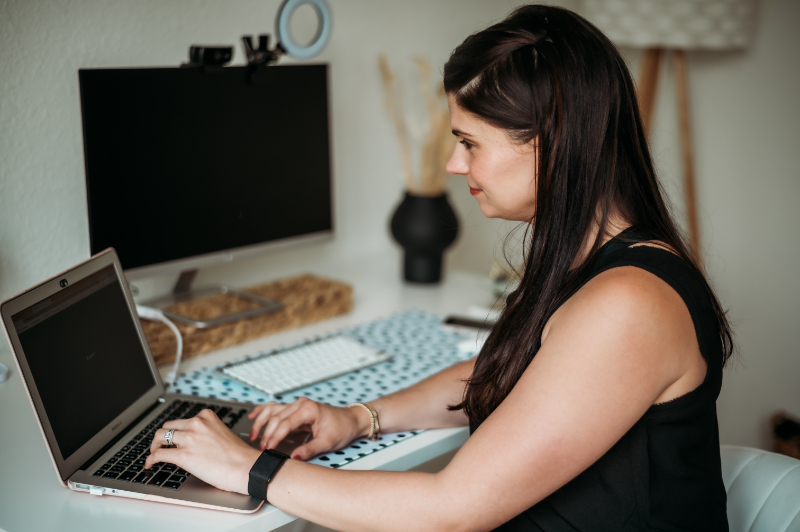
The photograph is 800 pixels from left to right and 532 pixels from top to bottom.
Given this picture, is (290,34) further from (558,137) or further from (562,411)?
(562,411)

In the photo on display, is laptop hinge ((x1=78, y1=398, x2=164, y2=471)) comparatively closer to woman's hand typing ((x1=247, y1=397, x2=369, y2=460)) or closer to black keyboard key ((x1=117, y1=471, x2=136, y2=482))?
black keyboard key ((x1=117, y1=471, x2=136, y2=482))

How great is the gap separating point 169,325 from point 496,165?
74 centimetres

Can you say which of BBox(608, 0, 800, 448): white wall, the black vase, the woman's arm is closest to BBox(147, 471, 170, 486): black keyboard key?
the woman's arm

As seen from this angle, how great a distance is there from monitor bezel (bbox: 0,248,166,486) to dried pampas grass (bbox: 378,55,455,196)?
0.90 meters

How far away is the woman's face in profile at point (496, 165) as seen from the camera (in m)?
0.89

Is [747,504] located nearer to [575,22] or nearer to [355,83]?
[575,22]

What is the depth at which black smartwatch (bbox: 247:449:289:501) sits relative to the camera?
33.9 inches

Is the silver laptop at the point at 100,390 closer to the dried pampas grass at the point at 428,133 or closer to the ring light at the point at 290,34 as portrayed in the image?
the ring light at the point at 290,34

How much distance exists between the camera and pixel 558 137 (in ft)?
2.75

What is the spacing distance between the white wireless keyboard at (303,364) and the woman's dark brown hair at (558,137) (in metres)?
0.40

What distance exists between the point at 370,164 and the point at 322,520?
129 centimetres

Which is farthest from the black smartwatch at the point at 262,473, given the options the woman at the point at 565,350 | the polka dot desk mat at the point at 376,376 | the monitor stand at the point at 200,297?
the monitor stand at the point at 200,297

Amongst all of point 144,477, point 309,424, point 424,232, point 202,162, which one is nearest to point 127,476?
point 144,477

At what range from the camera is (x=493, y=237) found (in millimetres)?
2551
